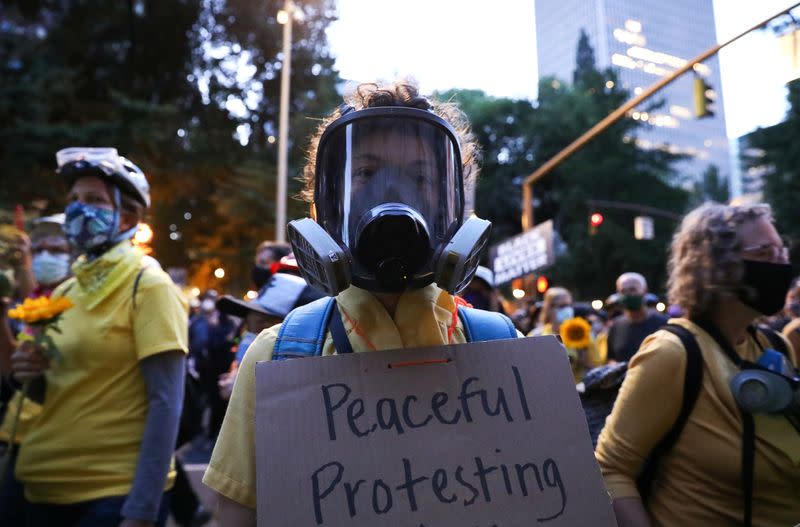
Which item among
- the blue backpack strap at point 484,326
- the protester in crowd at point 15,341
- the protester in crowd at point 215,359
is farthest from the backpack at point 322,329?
the protester in crowd at point 215,359

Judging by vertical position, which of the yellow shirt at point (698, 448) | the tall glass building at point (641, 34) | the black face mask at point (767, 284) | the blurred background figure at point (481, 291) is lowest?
the yellow shirt at point (698, 448)

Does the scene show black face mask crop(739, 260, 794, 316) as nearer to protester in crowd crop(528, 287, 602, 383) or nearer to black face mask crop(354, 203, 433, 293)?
black face mask crop(354, 203, 433, 293)

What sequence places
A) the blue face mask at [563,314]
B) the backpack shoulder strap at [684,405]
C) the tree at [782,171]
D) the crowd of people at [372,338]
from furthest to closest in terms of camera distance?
the tree at [782,171] → the blue face mask at [563,314] → the backpack shoulder strap at [684,405] → the crowd of people at [372,338]

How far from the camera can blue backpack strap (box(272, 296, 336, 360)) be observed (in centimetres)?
150

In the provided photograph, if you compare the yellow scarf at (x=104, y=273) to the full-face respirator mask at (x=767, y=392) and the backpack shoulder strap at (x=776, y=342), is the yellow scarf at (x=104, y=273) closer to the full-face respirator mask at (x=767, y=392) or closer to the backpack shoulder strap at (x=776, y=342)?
the full-face respirator mask at (x=767, y=392)

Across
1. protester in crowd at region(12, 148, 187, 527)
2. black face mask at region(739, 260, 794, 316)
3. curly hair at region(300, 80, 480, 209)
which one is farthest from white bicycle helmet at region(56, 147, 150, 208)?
black face mask at region(739, 260, 794, 316)

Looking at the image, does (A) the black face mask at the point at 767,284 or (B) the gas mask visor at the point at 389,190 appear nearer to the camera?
(B) the gas mask visor at the point at 389,190

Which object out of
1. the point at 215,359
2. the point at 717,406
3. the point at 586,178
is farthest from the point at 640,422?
the point at 586,178

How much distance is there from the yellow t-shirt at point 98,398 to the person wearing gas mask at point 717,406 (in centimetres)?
177

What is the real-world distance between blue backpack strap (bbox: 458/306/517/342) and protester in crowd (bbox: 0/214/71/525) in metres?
1.88

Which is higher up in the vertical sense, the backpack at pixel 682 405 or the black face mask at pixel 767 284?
the black face mask at pixel 767 284

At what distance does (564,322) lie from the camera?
641 cm

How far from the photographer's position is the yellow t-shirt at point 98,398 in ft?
7.91

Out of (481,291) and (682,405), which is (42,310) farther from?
(481,291)
